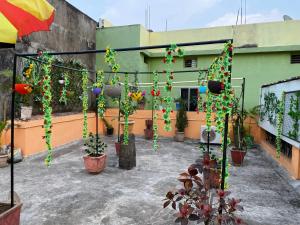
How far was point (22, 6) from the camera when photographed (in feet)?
7.71

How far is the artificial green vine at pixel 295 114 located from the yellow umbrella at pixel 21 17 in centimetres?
534

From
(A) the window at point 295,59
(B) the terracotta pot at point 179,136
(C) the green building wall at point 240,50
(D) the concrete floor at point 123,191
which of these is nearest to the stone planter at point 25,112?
(D) the concrete floor at point 123,191

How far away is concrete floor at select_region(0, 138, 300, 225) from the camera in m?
3.77

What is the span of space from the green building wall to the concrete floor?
500cm

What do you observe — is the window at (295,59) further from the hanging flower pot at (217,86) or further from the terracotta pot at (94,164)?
the hanging flower pot at (217,86)

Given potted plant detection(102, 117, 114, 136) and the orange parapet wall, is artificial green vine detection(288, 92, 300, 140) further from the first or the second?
potted plant detection(102, 117, 114, 136)

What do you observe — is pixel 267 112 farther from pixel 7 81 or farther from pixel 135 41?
pixel 7 81

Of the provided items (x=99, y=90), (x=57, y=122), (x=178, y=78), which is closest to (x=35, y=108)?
(x=57, y=122)

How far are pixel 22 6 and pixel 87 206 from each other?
3.14 metres

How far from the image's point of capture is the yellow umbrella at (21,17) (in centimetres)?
206

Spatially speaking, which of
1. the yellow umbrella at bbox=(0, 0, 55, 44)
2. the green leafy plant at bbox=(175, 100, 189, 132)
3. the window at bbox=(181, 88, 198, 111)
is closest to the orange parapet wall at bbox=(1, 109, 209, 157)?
the green leafy plant at bbox=(175, 100, 189, 132)

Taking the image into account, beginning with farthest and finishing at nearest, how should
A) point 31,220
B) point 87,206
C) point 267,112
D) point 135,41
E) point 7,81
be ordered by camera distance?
point 135,41 → point 267,112 → point 7,81 → point 87,206 → point 31,220

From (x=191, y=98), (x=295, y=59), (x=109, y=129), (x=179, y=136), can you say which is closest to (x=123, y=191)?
(x=179, y=136)

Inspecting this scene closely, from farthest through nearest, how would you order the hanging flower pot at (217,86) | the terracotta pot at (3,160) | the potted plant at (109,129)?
the potted plant at (109,129) → the terracotta pot at (3,160) → the hanging flower pot at (217,86)
